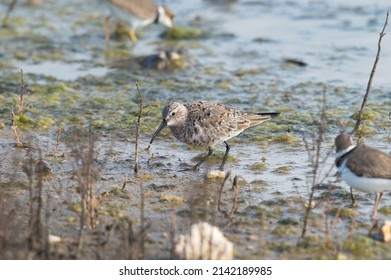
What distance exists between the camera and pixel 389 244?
5.62 metres

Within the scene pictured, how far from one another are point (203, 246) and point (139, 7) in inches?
335

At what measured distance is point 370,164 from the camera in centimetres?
585

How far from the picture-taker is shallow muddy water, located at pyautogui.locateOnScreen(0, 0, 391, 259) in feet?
19.5

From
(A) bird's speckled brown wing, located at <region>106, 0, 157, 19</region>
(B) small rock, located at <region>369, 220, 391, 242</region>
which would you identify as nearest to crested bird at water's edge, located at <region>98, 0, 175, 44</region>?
(A) bird's speckled brown wing, located at <region>106, 0, 157, 19</region>

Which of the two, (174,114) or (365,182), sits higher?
(365,182)

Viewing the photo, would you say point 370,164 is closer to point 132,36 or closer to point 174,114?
point 174,114

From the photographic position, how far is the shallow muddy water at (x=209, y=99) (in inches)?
235

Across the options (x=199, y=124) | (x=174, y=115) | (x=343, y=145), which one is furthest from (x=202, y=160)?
(x=343, y=145)

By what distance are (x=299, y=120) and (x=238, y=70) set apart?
96.6 inches

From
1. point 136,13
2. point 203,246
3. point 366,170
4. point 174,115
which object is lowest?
point 136,13

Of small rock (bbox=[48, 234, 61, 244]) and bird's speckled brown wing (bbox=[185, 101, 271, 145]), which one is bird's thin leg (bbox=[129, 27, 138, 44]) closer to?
bird's speckled brown wing (bbox=[185, 101, 271, 145])

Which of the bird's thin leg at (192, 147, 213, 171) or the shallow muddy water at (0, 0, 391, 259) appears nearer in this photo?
the shallow muddy water at (0, 0, 391, 259)

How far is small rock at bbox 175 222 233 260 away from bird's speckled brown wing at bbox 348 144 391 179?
1.28m
